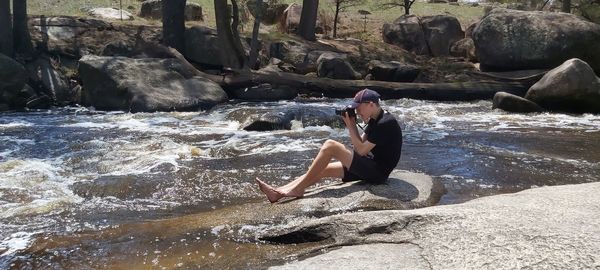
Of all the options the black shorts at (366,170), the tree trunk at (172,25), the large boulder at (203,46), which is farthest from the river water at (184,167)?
the tree trunk at (172,25)

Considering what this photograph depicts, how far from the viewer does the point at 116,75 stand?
609 inches

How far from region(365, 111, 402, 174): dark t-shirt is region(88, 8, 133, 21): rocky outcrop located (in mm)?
18986

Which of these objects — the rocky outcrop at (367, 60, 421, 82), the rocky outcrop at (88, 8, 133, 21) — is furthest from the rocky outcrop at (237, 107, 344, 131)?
the rocky outcrop at (88, 8, 133, 21)

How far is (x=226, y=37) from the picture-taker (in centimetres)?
1872

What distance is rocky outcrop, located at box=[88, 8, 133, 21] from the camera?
23891mm

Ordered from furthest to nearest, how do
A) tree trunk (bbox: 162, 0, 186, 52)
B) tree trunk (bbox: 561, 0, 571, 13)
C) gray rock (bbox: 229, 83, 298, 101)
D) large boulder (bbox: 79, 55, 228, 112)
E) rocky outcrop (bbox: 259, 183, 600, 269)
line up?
tree trunk (bbox: 561, 0, 571, 13) → tree trunk (bbox: 162, 0, 186, 52) → gray rock (bbox: 229, 83, 298, 101) → large boulder (bbox: 79, 55, 228, 112) → rocky outcrop (bbox: 259, 183, 600, 269)

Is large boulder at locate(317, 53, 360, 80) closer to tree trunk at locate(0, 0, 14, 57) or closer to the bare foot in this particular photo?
tree trunk at locate(0, 0, 14, 57)

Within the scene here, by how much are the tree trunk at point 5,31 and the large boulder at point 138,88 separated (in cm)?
259

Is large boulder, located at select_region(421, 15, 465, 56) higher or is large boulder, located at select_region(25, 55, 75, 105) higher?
large boulder, located at select_region(421, 15, 465, 56)

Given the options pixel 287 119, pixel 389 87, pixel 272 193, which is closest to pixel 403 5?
pixel 389 87

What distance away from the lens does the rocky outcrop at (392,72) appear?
65.4ft

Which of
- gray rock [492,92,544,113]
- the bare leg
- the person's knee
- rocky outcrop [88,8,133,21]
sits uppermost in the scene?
rocky outcrop [88,8,133,21]

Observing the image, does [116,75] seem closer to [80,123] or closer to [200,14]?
[80,123]

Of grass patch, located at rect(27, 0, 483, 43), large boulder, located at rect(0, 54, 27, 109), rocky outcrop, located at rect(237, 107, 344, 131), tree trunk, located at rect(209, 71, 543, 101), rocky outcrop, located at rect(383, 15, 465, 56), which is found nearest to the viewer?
rocky outcrop, located at rect(237, 107, 344, 131)
